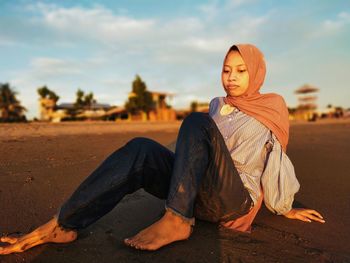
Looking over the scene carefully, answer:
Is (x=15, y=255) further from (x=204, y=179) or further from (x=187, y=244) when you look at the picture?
(x=204, y=179)

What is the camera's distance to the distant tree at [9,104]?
40875mm

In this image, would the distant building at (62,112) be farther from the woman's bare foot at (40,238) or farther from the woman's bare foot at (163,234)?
the woman's bare foot at (163,234)

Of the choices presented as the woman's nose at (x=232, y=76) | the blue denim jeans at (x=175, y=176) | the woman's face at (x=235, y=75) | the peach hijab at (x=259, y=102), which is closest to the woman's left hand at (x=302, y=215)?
the peach hijab at (x=259, y=102)

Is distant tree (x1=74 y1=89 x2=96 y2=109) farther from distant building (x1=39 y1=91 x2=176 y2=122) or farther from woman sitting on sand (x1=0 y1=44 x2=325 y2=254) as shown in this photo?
woman sitting on sand (x1=0 y1=44 x2=325 y2=254)

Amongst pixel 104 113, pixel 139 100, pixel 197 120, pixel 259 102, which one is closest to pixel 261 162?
pixel 259 102

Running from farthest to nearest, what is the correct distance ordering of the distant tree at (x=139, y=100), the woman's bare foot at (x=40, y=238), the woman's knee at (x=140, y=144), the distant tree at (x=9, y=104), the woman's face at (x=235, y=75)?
the distant tree at (x=9, y=104) → the distant tree at (x=139, y=100) → the woman's face at (x=235, y=75) → the woman's knee at (x=140, y=144) → the woman's bare foot at (x=40, y=238)

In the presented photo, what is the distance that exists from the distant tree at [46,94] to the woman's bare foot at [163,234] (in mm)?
47310

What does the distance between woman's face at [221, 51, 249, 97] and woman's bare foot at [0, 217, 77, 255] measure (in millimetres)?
1451

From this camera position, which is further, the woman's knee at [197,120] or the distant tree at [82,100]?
the distant tree at [82,100]

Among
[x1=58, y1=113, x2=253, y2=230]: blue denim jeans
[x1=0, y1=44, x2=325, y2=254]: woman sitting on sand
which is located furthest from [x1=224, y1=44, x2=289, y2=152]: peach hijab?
[x1=58, y1=113, x2=253, y2=230]: blue denim jeans

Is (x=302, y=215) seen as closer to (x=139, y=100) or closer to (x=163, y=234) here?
(x=163, y=234)

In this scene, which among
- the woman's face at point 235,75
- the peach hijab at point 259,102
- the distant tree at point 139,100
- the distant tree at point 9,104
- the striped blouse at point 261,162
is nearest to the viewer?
the striped blouse at point 261,162

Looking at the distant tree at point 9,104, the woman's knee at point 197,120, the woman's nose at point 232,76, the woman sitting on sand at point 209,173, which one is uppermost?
the distant tree at point 9,104

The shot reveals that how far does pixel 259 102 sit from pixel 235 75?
270 millimetres
